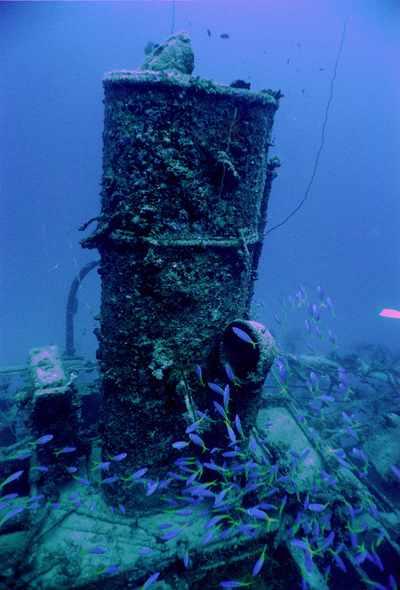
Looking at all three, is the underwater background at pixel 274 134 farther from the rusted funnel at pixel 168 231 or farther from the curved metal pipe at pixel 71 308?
the rusted funnel at pixel 168 231

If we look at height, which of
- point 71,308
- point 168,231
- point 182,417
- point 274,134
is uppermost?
point 274,134

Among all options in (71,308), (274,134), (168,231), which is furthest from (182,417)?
(274,134)

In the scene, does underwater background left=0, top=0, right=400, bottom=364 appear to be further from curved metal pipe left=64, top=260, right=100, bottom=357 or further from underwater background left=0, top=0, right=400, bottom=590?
underwater background left=0, top=0, right=400, bottom=590

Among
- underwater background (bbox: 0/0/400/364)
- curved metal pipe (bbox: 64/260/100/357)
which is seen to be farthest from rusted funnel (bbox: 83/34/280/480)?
underwater background (bbox: 0/0/400/364)

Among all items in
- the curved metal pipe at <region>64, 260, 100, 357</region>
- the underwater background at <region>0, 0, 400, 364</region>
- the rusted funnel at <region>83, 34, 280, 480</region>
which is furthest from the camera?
the underwater background at <region>0, 0, 400, 364</region>

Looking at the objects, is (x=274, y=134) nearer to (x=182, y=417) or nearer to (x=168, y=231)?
(x=168, y=231)

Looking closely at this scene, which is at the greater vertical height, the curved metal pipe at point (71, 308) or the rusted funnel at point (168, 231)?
the rusted funnel at point (168, 231)

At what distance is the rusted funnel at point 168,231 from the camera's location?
10.1 ft

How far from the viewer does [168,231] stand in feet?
10.6

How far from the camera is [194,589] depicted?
340cm

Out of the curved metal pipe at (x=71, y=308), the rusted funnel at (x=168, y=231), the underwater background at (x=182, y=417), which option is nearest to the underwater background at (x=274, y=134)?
the curved metal pipe at (x=71, y=308)

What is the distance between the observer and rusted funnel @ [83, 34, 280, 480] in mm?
3070

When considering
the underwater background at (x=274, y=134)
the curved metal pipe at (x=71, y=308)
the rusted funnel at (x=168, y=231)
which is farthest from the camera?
the underwater background at (x=274, y=134)

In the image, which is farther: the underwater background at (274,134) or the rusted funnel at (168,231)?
the underwater background at (274,134)
